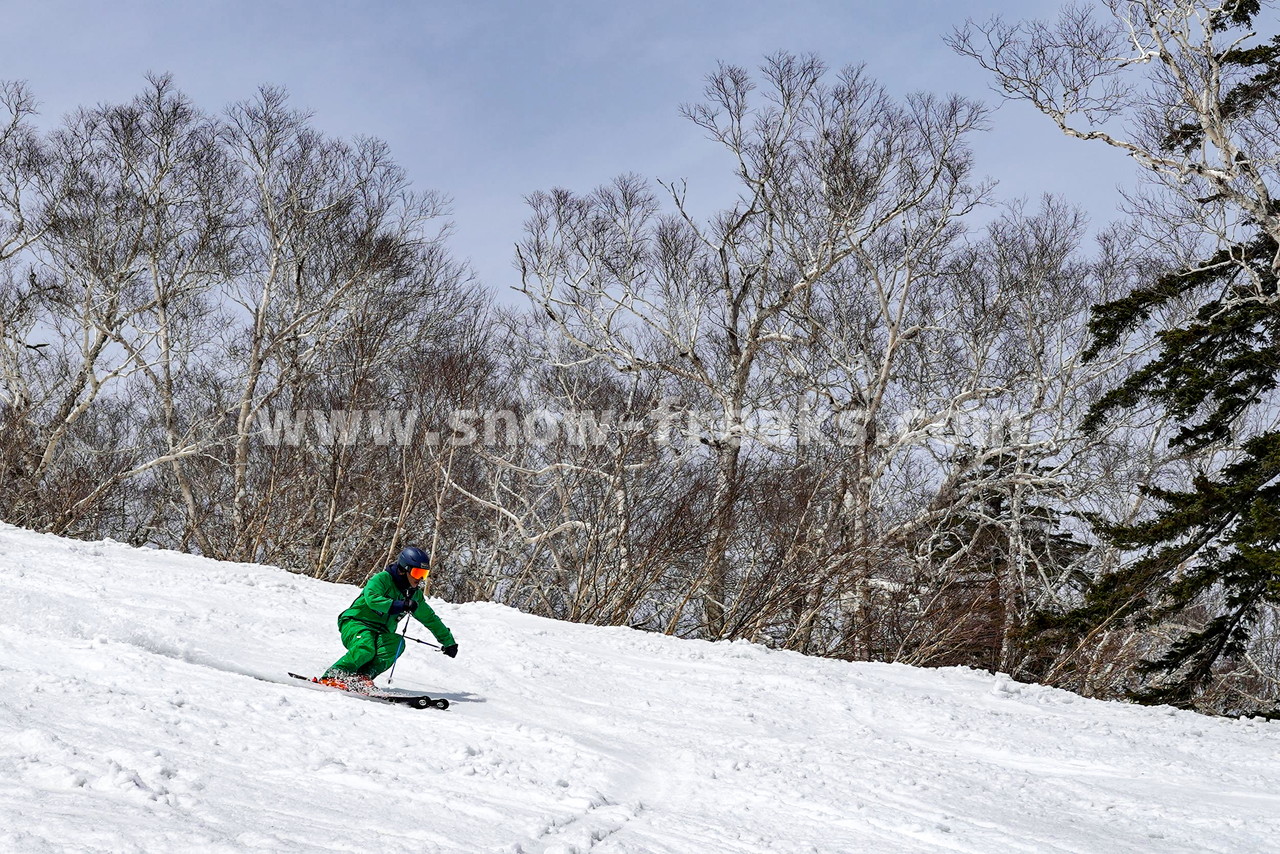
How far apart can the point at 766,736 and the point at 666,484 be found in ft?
20.7

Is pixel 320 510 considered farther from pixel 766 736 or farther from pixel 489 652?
pixel 766 736

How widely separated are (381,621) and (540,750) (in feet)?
6.25

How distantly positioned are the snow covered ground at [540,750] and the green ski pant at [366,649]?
36 cm

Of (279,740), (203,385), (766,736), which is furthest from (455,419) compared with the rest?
(203,385)

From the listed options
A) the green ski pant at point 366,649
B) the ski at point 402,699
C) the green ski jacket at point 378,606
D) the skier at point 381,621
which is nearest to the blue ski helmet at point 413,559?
the skier at point 381,621

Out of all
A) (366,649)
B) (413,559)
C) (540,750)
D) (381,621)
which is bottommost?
(540,750)

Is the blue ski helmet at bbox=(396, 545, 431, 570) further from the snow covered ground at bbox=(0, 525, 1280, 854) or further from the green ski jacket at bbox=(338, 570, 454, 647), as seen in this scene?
the snow covered ground at bbox=(0, 525, 1280, 854)

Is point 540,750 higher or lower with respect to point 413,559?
lower

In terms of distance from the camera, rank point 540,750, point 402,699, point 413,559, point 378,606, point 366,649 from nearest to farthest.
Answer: point 540,750 < point 402,699 < point 366,649 < point 378,606 < point 413,559

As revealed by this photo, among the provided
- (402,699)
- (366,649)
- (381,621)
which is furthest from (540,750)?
(381,621)

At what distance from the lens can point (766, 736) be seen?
613cm

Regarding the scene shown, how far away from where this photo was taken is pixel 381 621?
6316mm

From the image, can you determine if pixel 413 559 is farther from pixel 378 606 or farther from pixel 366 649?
pixel 366 649

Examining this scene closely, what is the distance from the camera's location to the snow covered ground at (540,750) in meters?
3.29
